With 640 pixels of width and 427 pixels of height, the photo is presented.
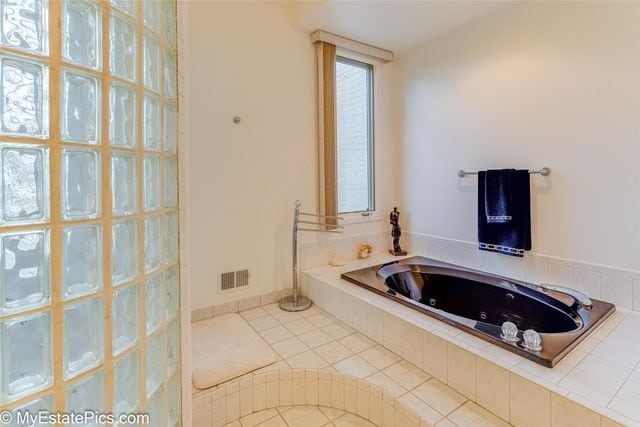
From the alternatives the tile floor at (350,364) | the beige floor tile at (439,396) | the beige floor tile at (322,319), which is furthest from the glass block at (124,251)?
the beige floor tile at (322,319)

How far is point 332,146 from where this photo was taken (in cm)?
252

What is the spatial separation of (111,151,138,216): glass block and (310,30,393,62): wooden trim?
2.18 meters

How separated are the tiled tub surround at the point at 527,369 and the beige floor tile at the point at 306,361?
37cm

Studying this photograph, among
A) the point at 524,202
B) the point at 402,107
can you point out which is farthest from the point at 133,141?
the point at 402,107

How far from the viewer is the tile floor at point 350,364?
1.23m

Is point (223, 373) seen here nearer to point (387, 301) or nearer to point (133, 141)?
point (387, 301)

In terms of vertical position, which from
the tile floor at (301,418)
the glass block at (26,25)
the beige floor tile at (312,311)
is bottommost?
the tile floor at (301,418)

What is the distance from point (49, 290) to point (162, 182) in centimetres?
34

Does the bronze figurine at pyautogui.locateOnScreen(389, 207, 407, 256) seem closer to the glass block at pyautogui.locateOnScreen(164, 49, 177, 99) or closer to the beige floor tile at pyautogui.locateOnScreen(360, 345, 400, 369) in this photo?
the beige floor tile at pyautogui.locateOnScreen(360, 345, 400, 369)

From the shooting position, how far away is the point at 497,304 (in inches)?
82.3

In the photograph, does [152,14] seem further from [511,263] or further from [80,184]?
[511,263]

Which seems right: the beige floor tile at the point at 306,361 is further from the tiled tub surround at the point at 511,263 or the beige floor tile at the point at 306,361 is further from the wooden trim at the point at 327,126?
the wooden trim at the point at 327,126

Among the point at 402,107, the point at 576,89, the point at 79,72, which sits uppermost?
the point at 402,107

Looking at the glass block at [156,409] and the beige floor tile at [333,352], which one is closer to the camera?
the glass block at [156,409]
